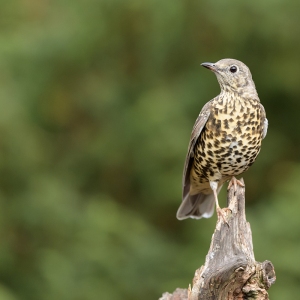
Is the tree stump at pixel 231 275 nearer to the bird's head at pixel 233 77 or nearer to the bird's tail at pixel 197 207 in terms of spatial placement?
the bird's head at pixel 233 77

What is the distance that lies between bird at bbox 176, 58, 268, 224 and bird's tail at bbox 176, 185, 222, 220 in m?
0.62

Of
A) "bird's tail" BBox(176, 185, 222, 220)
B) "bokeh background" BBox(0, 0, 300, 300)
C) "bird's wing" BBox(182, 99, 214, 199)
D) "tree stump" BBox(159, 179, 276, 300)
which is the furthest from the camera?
"bokeh background" BBox(0, 0, 300, 300)

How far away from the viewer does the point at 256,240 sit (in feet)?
22.3

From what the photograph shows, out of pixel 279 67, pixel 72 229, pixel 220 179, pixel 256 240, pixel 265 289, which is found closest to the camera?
pixel 265 289

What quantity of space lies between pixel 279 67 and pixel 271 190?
4.67 ft

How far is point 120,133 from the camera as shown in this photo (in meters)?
8.10

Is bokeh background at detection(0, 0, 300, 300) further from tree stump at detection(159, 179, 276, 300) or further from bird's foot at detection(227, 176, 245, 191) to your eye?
tree stump at detection(159, 179, 276, 300)

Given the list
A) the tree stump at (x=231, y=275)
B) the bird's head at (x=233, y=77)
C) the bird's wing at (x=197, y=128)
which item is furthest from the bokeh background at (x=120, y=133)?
the tree stump at (x=231, y=275)

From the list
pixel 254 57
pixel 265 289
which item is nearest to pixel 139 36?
pixel 254 57

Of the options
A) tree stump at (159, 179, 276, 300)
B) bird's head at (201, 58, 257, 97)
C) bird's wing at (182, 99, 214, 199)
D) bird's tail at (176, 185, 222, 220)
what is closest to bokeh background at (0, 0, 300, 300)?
bird's tail at (176, 185, 222, 220)

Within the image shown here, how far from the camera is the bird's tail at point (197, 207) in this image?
20.4 feet

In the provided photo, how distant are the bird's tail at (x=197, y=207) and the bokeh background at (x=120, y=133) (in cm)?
81

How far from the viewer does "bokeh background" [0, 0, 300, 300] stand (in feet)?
23.9

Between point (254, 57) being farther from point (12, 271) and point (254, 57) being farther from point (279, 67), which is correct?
point (12, 271)
